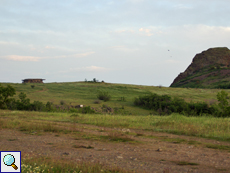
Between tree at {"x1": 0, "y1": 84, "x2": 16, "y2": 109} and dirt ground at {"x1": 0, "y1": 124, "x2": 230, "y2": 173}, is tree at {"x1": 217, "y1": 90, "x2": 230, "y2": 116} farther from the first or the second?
tree at {"x1": 0, "y1": 84, "x2": 16, "y2": 109}

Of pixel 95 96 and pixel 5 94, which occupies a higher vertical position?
pixel 5 94

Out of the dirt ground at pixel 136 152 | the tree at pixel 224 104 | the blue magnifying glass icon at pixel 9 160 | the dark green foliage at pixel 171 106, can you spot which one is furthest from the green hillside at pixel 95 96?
the blue magnifying glass icon at pixel 9 160

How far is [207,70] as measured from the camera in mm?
88938

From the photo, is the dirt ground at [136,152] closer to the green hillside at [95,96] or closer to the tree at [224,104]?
the tree at [224,104]

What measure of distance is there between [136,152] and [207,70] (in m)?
88.5

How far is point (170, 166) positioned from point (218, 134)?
18.5 feet

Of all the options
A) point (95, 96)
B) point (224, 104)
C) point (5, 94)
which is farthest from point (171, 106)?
point (5, 94)

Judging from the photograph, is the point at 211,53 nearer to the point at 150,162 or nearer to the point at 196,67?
the point at 196,67

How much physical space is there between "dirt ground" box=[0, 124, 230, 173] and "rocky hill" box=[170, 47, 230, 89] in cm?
6587

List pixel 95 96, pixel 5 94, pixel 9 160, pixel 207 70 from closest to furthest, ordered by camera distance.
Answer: pixel 9 160
pixel 5 94
pixel 95 96
pixel 207 70

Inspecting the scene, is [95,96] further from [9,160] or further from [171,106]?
[9,160]

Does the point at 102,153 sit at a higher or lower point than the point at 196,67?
lower

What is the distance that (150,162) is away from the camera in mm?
6355

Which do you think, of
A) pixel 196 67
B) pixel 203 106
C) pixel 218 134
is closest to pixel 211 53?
pixel 196 67
